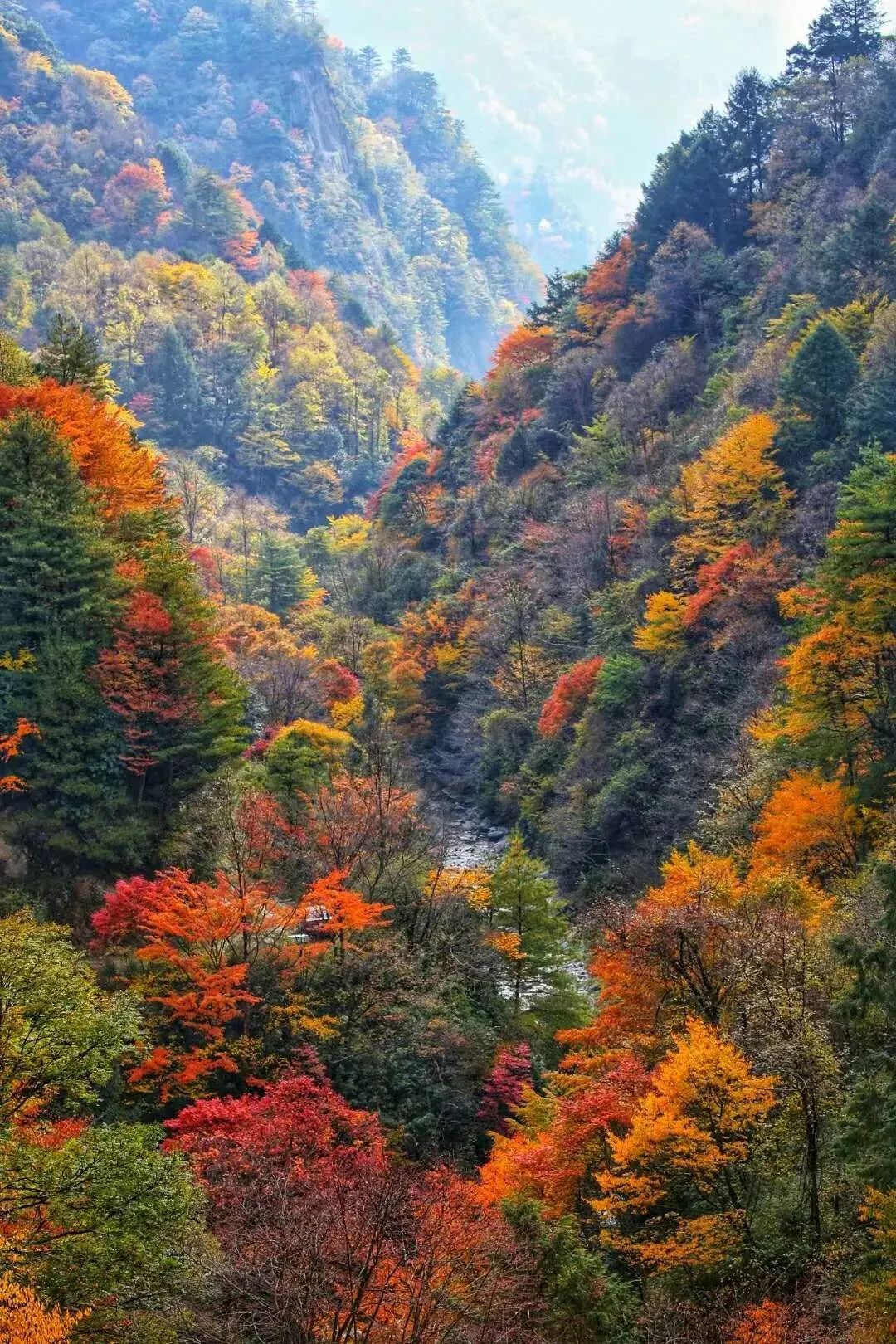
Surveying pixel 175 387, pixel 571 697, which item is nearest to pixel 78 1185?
pixel 571 697

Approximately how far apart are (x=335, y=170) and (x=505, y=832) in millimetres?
143410

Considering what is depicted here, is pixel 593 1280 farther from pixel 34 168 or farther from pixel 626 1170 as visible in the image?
pixel 34 168

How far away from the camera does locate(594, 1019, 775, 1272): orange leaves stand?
55.4 ft

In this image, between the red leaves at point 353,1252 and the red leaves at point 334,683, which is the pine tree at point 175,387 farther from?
the red leaves at point 353,1252

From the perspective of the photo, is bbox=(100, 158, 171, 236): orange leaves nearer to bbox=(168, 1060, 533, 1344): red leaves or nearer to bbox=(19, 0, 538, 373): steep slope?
bbox=(19, 0, 538, 373): steep slope

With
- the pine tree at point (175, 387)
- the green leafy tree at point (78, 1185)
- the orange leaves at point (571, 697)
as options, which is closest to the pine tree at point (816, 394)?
the orange leaves at point (571, 697)

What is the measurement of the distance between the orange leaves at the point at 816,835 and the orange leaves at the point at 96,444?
916 inches

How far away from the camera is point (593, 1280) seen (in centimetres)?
1672

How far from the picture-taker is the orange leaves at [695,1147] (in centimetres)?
1688

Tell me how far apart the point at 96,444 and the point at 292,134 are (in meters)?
143

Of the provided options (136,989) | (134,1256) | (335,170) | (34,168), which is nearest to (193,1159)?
(134,1256)

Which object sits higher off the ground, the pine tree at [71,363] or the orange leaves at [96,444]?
the pine tree at [71,363]

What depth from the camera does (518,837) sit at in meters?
35.5

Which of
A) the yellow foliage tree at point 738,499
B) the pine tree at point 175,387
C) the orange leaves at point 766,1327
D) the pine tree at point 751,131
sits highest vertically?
the pine tree at point 175,387
